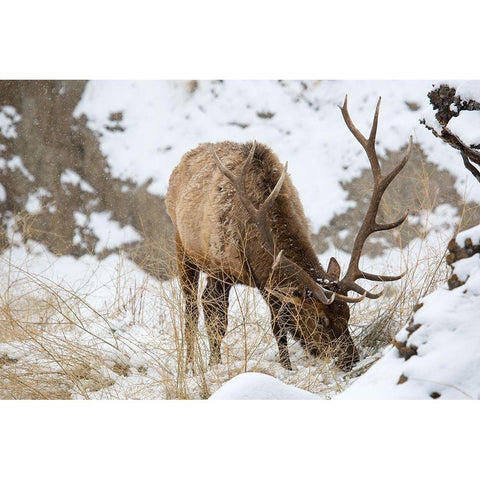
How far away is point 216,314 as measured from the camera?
312cm

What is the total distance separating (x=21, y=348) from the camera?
3.13m

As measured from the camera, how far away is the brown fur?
10.3ft

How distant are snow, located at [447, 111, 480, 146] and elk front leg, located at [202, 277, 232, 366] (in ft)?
4.45

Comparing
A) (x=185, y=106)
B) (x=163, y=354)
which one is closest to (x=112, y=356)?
(x=163, y=354)

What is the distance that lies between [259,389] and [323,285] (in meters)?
1.07

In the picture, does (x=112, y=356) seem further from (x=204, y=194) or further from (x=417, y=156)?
(x=417, y=156)

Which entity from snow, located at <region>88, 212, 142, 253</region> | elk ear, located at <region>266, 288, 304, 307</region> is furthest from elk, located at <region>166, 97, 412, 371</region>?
snow, located at <region>88, 212, 142, 253</region>

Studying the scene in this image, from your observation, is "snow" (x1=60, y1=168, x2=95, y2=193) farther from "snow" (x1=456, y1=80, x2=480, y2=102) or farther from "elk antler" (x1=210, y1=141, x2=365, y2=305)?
"snow" (x1=456, y1=80, x2=480, y2=102)

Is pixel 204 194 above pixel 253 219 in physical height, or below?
above

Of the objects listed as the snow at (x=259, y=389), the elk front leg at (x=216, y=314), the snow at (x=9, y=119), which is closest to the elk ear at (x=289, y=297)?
the elk front leg at (x=216, y=314)

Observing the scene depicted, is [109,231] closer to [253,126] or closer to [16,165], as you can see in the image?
[16,165]

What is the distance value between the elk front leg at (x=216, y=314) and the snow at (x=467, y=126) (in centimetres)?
136

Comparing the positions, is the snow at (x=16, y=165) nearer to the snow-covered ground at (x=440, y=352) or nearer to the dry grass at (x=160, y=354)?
the dry grass at (x=160, y=354)

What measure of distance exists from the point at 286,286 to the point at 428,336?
4.25ft
